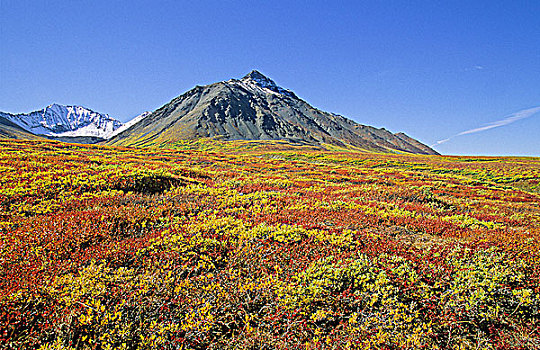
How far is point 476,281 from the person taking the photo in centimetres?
562

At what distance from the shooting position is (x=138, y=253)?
6.34 meters

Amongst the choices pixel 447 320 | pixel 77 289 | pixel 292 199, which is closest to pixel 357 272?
pixel 447 320

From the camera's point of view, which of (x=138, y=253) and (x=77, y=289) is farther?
(x=138, y=253)

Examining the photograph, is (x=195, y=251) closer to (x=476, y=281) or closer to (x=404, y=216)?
(x=476, y=281)

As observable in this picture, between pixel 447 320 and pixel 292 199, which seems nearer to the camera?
pixel 447 320

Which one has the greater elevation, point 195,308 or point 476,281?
point 476,281

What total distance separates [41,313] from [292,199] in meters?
10.1

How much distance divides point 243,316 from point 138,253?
3.35 meters

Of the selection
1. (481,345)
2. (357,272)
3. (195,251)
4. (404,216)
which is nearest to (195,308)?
(195,251)

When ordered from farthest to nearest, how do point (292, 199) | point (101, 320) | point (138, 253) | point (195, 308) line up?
point (292, 199)
point (138, 253)
point (195, 308)
point (101, 320)

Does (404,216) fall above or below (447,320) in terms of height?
above

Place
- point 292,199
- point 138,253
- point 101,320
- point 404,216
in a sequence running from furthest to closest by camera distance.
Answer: point 292,199, point 404,216, point 138,253, point 101,320

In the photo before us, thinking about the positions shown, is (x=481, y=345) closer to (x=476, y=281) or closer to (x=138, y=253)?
(x=476, y=281)

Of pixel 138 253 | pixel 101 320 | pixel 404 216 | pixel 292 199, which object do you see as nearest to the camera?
pixel 101 320
